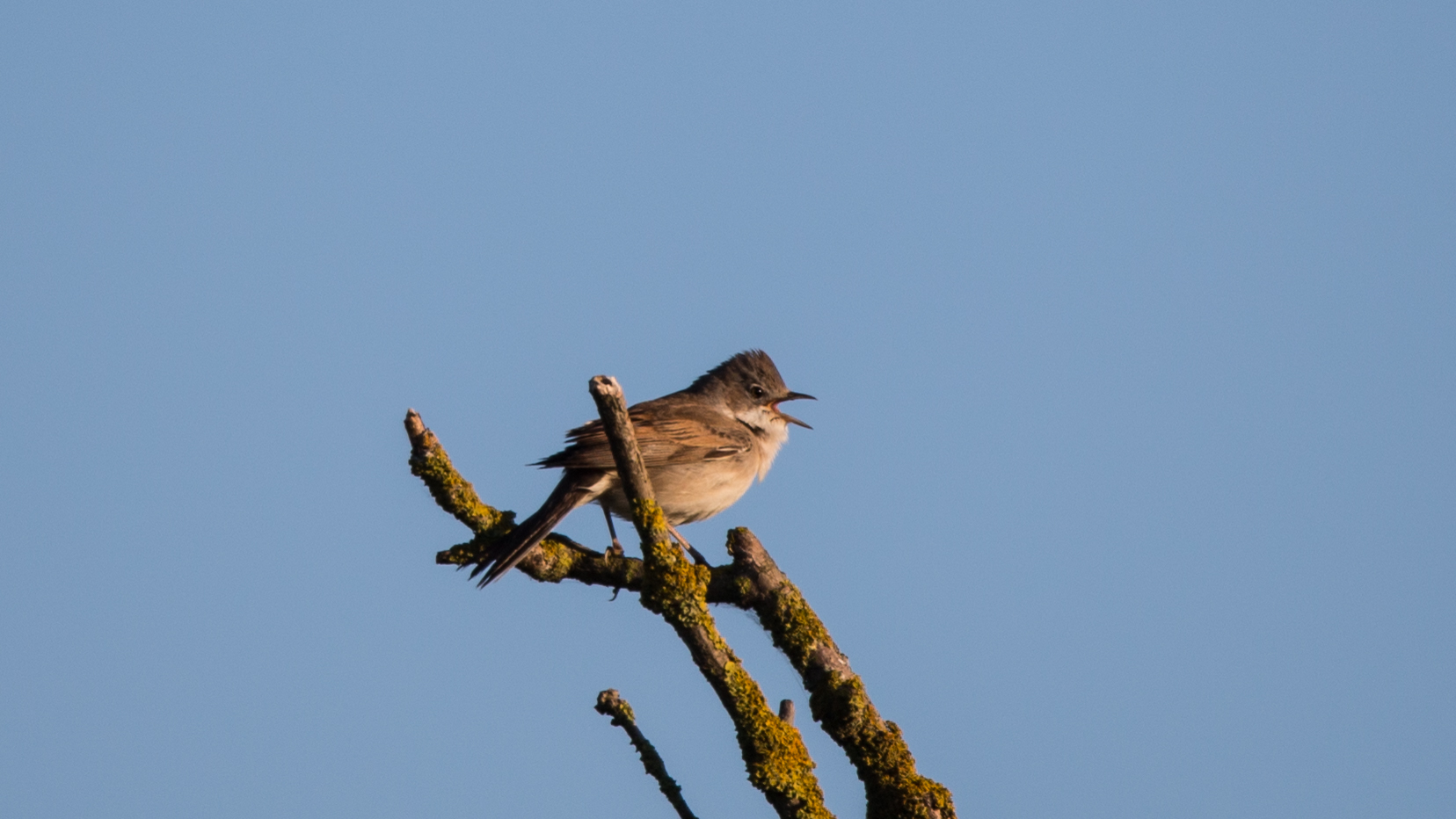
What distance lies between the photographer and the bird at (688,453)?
811 cm

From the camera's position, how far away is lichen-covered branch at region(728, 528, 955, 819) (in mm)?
5789

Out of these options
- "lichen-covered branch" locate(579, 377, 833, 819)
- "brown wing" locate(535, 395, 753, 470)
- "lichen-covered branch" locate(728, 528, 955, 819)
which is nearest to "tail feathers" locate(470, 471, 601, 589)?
"brown wing" locate(535, 395, 753, 470)

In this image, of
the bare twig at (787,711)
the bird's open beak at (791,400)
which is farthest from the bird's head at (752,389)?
the bare twig at (787,711)

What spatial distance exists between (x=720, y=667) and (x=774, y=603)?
1.00 meters

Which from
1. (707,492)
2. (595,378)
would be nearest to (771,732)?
(595,378)

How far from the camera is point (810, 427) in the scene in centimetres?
1203

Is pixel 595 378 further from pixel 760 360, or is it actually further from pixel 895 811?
pixel 760 360

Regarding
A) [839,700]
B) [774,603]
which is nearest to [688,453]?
[774,603]

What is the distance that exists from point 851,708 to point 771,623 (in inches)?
28.7

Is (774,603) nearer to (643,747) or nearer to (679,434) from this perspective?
(643,747)

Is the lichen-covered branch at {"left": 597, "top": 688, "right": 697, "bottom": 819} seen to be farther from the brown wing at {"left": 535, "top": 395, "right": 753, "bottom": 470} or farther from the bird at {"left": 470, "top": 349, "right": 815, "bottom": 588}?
the brown wing at {"left": 535, "top": 395, "right": 753, "bottom": 470}

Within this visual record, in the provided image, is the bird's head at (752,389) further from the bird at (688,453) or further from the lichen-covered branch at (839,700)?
the lichen-covered branch at (839,700)

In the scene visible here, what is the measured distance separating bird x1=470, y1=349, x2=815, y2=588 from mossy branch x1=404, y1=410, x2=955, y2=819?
0.59 feet

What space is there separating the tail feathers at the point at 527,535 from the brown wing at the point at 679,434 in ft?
2.39
